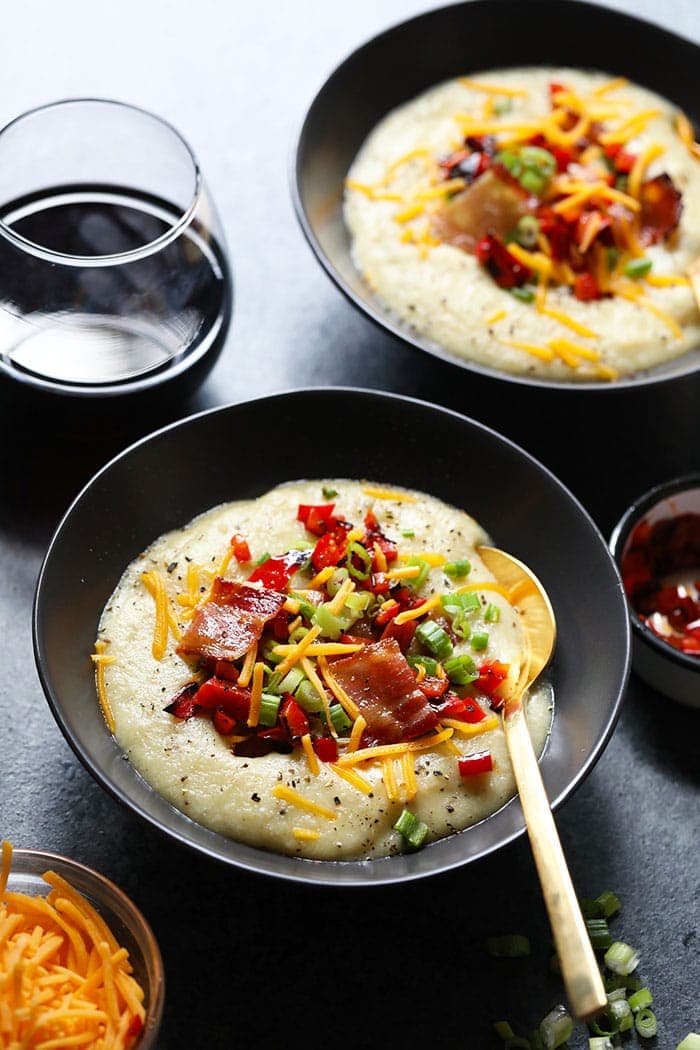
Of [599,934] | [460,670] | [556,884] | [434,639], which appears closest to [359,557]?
[434,639]

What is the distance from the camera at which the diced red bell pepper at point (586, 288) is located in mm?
4016

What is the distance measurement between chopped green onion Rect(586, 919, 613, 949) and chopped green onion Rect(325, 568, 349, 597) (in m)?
1.06

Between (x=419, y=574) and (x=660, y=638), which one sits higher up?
(x=419, y=574)

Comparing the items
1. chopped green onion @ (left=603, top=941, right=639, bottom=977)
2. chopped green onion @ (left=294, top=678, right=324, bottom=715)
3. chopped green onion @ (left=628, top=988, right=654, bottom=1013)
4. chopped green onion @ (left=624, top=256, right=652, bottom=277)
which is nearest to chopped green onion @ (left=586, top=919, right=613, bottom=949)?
chopped green onion @ (left=603, top=941, right=639, bottom=977)

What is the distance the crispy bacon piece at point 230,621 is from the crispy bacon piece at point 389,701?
260 mm

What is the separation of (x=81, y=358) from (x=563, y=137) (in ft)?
6.11

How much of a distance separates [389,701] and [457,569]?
48 cm

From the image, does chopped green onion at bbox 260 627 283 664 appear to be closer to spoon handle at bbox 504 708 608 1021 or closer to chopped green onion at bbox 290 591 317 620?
chopped green onion at bbox 290 591 317 620

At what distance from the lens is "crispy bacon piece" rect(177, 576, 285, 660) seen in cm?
309

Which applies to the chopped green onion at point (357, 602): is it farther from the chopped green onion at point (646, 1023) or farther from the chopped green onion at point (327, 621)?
the chopped green onion at point (646, 1023)

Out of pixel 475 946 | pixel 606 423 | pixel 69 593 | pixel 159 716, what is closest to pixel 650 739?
pixel 475 946

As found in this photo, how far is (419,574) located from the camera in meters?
3.29

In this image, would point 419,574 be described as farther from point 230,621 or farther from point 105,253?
point 105,253

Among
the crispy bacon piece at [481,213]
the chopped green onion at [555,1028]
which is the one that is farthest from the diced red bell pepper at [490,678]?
the crispy bacon piece at [481,213]
